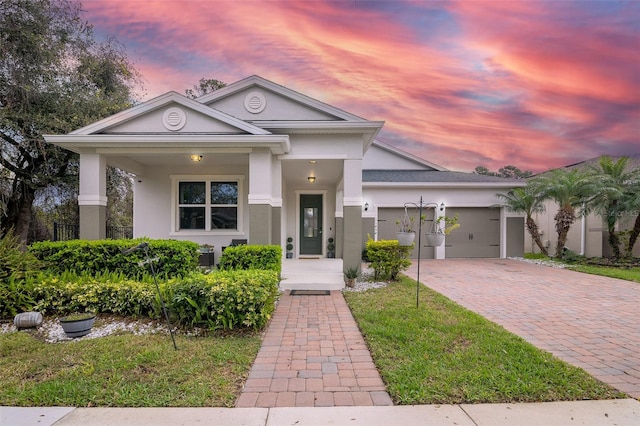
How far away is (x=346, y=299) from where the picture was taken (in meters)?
6.45

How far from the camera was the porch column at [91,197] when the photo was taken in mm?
7578

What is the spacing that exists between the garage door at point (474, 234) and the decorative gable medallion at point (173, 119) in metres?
11.1

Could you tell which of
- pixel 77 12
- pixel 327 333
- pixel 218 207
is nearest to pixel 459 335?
pixel 327 333

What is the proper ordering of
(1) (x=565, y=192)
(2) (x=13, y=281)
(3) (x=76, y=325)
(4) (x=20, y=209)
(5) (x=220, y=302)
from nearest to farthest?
(3) (x=76, y=325) → (5) (x=220, y=302) → (2) (x=13, y=281) → (4) (x=20, y=209) → (1) (x=565, y=192)

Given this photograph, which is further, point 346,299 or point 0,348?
point 346,299

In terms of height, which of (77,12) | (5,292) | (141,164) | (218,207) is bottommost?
(5,292)

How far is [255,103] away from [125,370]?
7433 millimetres

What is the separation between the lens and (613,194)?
11227 mm

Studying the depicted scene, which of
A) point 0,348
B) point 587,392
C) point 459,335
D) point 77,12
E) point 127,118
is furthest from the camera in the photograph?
point 77,12

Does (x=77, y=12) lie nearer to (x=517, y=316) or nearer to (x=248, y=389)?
(x=248, y=389)

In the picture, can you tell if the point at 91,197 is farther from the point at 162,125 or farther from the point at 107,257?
the point at 162,125

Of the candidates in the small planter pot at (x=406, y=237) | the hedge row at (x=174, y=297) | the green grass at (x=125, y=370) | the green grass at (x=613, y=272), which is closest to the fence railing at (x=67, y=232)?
the hedge row at (x=174, y=297)

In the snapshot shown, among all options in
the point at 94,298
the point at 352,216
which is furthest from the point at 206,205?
the point at 94,298

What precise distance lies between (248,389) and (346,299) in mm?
3670
